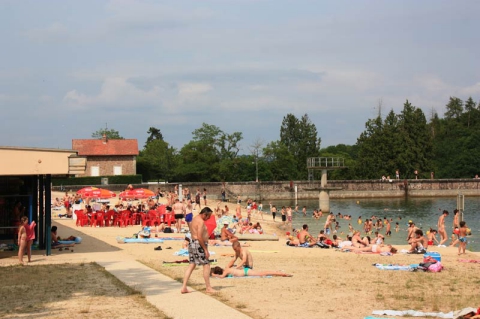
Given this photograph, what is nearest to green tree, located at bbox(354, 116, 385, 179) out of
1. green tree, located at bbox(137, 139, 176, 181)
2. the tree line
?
the tree line

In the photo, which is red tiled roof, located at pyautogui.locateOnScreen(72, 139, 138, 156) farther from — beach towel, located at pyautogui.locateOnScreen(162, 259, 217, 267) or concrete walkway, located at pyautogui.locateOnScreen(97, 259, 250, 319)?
concrete walkway, located at pyautogui.locateOnScreen(97, 259, 250, 319)

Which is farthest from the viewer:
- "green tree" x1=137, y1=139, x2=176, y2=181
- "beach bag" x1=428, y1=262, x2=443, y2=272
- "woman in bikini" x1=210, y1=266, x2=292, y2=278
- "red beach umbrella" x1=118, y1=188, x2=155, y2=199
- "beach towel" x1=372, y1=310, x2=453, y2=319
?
"green tree" x1=137, y1=139, x2=176, y2=181

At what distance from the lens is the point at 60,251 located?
760 inches

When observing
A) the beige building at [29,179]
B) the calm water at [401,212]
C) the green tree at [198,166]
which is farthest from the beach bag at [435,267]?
the green tree at [198,166]

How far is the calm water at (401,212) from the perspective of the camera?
125 feet

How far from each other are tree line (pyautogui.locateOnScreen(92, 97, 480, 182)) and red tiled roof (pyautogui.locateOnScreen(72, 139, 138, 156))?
6.57 m

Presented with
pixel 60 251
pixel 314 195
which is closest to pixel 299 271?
pixel 60 251

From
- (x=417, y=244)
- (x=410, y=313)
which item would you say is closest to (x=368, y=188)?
(x=417, y=244)

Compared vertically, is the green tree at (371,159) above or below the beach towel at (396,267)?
above

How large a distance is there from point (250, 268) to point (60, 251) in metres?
6.96

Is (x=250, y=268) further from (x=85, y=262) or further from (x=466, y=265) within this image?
(x=466, y=265)

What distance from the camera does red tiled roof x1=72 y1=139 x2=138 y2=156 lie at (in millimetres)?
77750

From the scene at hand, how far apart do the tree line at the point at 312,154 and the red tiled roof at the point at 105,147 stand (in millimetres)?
6566

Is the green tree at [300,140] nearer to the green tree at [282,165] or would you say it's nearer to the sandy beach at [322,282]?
the green tree at [282,165]
